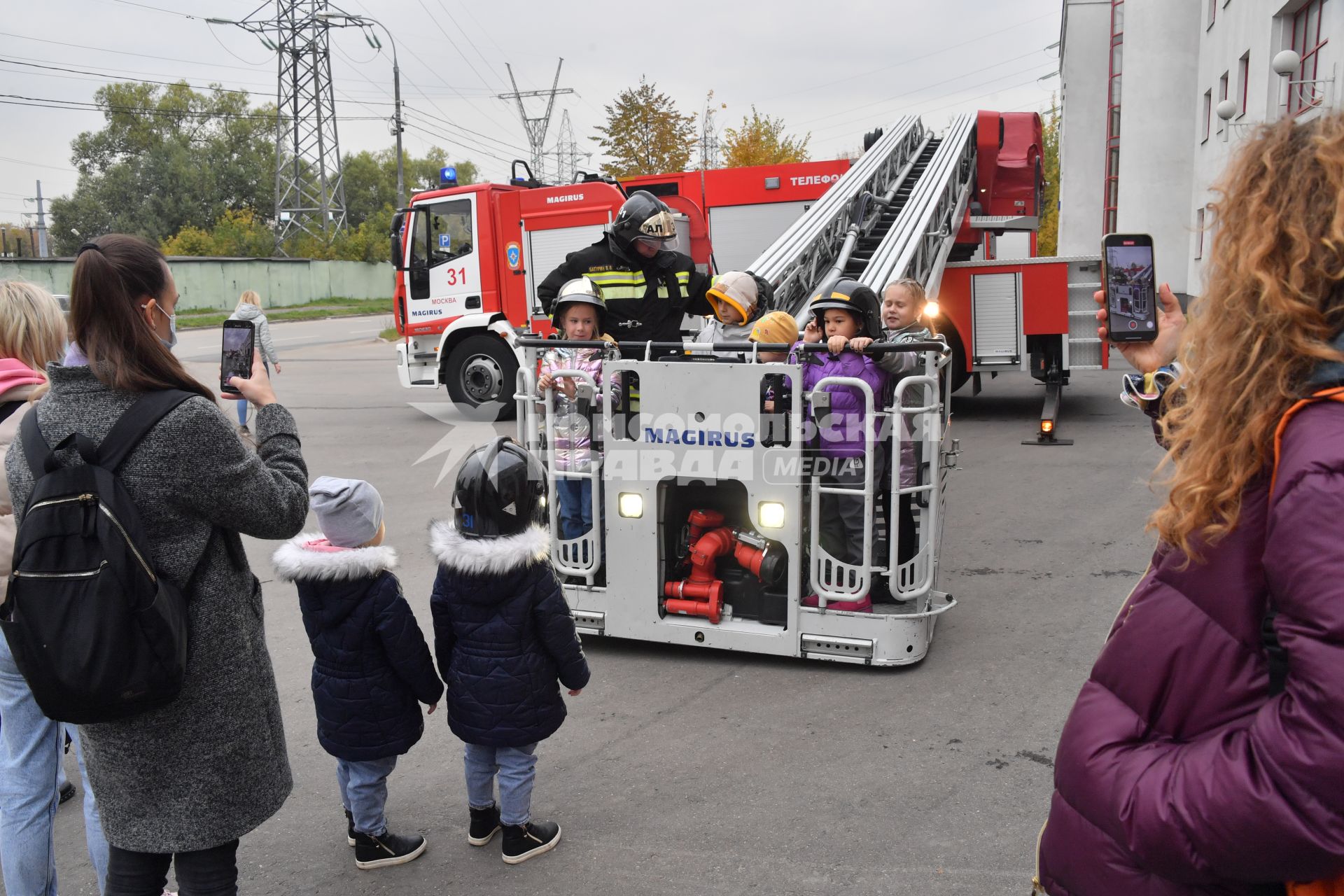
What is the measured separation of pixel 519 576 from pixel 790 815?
1.30 m

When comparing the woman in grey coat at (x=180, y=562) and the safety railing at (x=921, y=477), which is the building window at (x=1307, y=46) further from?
the woman in grey coat at (x=180, y=562)

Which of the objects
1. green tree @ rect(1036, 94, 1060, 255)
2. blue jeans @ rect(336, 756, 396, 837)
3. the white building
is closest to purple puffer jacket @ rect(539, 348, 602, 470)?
blue jeans @ rect(336, 756, 396, 837)

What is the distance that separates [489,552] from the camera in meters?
3.08

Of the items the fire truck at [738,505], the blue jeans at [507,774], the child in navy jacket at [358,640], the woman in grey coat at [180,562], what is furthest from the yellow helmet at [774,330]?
the woman in grey coat at [180,562]

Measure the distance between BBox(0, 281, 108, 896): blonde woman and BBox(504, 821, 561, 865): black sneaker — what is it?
46.0 inches

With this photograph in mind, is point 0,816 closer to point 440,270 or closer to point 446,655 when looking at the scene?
point 446,655

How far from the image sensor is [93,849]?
277 cm

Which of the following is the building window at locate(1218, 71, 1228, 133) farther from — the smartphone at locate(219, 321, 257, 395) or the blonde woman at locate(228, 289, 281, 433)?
the smartphone at locate(219, 321, 257, 395)

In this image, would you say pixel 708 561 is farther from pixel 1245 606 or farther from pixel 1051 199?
pixel 1051 199

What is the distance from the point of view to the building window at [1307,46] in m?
13.8

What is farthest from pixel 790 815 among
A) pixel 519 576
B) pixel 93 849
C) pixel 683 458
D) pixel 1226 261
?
pixel 1226 261

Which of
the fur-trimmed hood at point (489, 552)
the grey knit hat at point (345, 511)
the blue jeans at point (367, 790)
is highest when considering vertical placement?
the grey knit hat at point (345, 511)

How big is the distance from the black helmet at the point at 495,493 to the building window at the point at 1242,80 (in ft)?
64.6

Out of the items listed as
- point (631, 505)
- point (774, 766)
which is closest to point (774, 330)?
point (631, 505)
